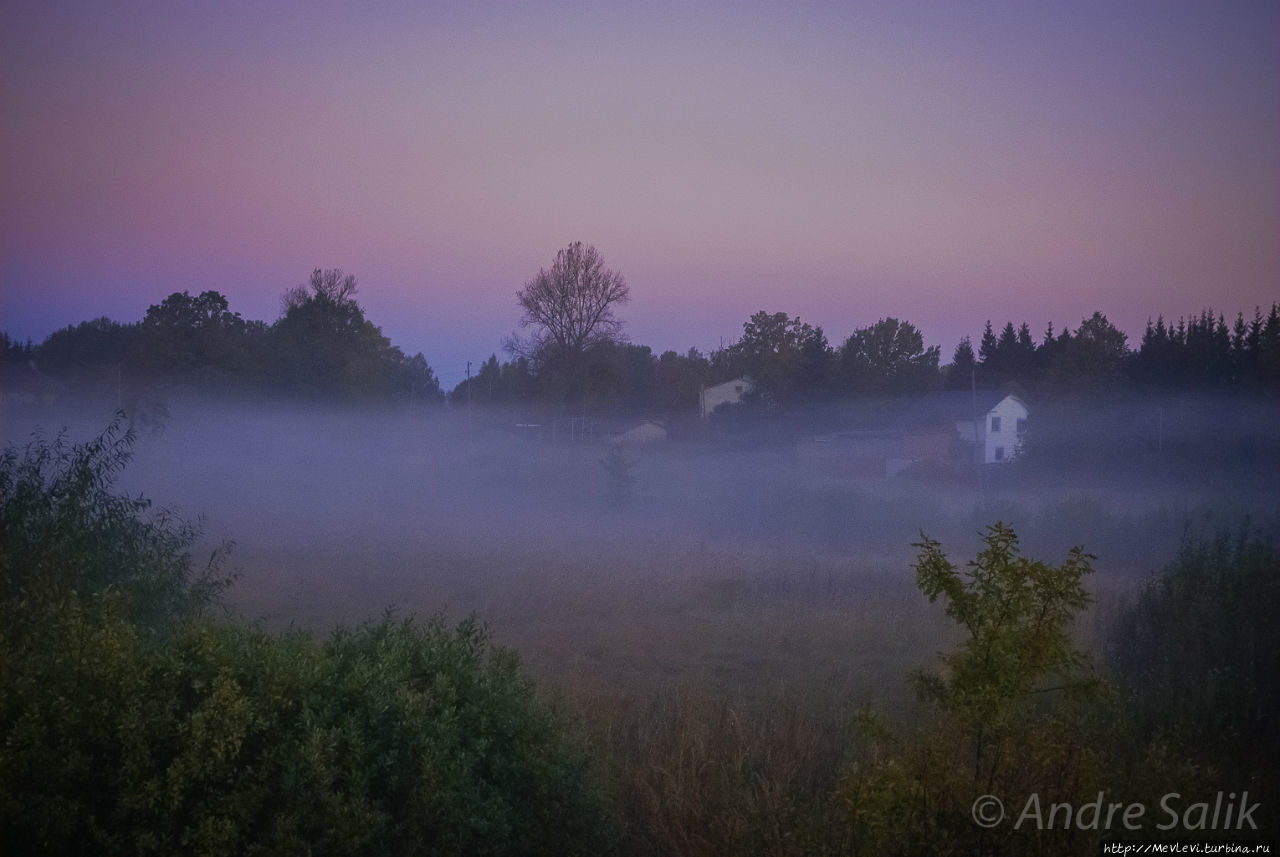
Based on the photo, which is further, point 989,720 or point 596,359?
point 596,359

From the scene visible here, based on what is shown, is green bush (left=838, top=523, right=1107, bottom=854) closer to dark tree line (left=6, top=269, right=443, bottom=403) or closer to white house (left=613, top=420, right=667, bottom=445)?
dark tree line (left=6, top=269, right=443, bottom=403)

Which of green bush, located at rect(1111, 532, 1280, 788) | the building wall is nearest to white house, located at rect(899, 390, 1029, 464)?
the building wall

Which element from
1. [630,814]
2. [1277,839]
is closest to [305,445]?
[630,814]

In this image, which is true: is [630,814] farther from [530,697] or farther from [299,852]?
[299,852]

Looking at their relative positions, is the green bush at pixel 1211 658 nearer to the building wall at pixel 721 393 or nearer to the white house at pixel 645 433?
the white house at pixel 645 433

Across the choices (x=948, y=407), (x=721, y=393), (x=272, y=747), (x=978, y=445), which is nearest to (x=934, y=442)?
(x=978, y=445)

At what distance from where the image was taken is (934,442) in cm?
4969

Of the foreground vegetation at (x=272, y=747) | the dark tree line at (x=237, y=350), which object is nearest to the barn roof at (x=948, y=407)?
the dark tree line at (x=237, y=350)

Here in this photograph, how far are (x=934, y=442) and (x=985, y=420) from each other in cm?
397

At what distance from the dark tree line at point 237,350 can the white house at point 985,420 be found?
29.6 meters

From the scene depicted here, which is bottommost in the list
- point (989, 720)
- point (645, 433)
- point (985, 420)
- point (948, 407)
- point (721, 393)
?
point (645, 433)

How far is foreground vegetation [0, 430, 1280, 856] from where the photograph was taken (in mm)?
4445

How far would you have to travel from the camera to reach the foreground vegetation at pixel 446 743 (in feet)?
14.6

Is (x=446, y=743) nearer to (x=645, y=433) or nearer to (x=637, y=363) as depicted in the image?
(x=645, y=433)
